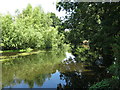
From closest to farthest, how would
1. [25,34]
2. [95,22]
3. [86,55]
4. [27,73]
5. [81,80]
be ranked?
[81,80] → [95,22] → [27,73] → [86,55] → [25,34]

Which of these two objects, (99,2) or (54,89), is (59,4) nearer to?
(99,2)

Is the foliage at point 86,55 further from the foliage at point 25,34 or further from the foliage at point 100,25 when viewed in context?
the foliage at point 25,34

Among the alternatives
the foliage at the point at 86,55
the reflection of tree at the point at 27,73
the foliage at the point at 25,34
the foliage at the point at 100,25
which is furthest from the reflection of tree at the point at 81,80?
the foliage at the point at 25,34

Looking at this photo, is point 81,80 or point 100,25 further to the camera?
point 81,80

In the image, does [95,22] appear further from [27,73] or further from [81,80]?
[27,73]

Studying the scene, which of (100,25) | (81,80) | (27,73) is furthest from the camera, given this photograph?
(27,73)

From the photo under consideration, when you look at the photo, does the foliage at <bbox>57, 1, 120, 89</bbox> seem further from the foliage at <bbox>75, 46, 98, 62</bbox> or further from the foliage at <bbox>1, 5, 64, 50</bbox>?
the foliage at <bbox>1, 5, 64, 50</bbox>

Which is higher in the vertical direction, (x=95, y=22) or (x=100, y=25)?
Answer: (x=95, y=22)

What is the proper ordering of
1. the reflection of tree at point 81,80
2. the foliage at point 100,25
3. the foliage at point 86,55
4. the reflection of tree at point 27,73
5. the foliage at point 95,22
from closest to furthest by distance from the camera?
1. the foliage at point 100,25
2. the foliage at point 95,22
3. the reflection of tree at point 81,80
4. the reflection of tree at point 27,73
5. the foliage at point 86,55

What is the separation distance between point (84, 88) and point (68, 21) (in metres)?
7.41

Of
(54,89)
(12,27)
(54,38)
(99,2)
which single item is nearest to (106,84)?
(54,89)

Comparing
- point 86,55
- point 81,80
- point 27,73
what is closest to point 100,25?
point 81,80

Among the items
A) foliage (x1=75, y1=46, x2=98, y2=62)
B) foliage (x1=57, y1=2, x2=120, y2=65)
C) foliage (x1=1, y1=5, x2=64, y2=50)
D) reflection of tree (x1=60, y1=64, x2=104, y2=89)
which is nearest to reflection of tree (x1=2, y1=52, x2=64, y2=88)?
reflection of tree (x1=60, y1=64, x2=104, y2=89)

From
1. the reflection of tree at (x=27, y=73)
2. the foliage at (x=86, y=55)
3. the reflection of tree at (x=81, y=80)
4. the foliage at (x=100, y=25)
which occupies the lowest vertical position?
the reflection of tree at (x=81, y=80)
